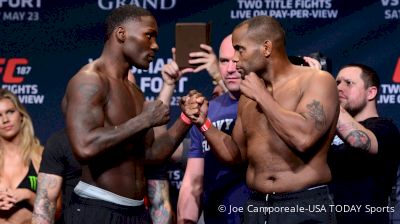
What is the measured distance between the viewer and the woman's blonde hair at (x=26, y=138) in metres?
5.30

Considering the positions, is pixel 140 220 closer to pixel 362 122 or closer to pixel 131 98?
pixel 131 98

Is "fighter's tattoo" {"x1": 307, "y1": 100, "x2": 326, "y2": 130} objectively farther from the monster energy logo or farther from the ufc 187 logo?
the ufc 187 logo

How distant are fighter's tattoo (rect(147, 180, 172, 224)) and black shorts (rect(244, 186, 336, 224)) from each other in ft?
2.86

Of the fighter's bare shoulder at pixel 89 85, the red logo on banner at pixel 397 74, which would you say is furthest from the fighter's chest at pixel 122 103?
the red logo on banner at pixel 397 74

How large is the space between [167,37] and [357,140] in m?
1.55

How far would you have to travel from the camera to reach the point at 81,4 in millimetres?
5645

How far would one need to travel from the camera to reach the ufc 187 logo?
5664 mm

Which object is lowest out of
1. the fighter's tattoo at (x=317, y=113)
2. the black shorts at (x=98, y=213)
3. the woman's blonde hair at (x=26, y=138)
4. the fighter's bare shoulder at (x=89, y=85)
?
the black shorts at (x=98, y=213)

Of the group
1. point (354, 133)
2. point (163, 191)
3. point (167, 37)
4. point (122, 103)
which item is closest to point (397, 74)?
point (354, 133)

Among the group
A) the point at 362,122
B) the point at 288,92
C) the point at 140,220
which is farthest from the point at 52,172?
the point at 362,122

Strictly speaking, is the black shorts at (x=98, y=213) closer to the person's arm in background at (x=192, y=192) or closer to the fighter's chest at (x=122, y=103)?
the fighter's chest at (x=122, y=103)

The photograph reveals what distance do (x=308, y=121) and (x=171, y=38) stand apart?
191 cm

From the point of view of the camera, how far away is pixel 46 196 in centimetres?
462

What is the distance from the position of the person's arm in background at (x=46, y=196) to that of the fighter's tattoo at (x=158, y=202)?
472 mm
